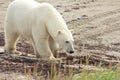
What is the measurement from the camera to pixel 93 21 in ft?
51.5

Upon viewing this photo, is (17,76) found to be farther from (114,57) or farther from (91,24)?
(91,24)

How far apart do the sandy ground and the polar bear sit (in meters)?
1.43

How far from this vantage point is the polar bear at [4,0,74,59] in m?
9.93

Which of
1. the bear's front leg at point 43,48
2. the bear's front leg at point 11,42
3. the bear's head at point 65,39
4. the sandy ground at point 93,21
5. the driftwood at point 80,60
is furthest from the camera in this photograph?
the sandy ground at point 93,21

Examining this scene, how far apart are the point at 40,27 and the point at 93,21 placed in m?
5.71

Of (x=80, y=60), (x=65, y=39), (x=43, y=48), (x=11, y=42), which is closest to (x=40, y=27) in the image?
(x=43, y=48)

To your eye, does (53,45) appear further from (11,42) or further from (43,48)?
(11,42)

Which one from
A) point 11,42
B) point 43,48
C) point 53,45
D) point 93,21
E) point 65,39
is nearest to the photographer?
point 65,39

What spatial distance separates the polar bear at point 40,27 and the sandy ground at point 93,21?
1.43m

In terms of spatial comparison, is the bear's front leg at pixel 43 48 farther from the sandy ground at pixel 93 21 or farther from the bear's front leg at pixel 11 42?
the sandy ground at pixel 93 21

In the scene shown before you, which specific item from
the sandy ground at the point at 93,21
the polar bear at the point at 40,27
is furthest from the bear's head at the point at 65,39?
the sandy ground at the point at 93,21

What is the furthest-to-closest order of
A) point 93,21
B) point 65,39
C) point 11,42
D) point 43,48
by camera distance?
point 93,21
point 11,42
point 43,48
point 65,39

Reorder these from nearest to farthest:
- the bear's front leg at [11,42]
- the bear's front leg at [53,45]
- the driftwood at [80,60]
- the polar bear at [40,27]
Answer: the driftwood at [80,60] < the polar bear at [40,27] < the bear's front leg at [53,45] < the bear's front leg at [11,42]

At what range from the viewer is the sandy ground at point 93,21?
12.9 m
